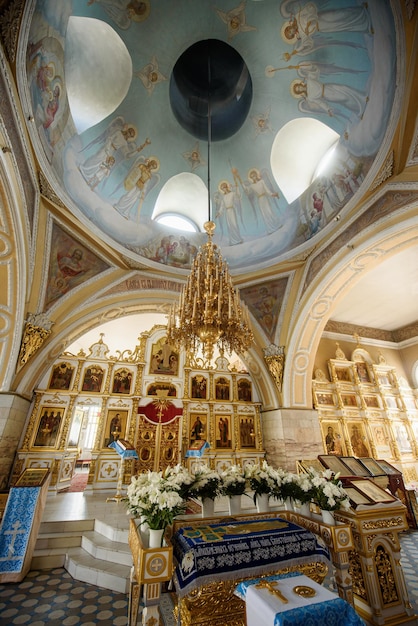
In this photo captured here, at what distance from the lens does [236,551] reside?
296 cm

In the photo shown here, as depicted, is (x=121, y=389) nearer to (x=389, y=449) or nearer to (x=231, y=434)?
(x=231, y=434)

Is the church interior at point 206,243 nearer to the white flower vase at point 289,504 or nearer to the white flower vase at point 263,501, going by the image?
the white flower vase at point 289,504

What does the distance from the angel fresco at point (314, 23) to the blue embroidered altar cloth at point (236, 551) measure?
379 inches

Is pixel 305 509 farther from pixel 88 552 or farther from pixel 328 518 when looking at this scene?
pixel 88 552

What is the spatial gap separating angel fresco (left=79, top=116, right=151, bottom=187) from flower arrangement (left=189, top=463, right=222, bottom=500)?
874cm

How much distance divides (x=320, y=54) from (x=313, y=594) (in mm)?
10589

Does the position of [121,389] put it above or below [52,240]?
below

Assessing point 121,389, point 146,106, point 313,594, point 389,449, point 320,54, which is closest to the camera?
point 313,594

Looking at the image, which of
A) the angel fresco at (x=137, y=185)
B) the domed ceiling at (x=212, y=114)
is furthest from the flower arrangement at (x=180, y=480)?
the angel fresco at (x=137, y=185)

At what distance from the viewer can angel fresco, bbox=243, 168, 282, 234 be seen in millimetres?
10039

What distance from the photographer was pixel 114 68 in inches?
300

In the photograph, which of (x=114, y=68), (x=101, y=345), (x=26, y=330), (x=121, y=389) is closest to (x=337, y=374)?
(x=121, y=389)

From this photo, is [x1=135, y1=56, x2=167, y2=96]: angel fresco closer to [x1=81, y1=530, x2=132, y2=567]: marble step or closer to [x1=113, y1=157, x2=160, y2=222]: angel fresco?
[x1=113, y1=157, x2=160, y2=222]: angel fresco

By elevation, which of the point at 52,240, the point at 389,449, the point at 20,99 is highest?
the point at 20,99
